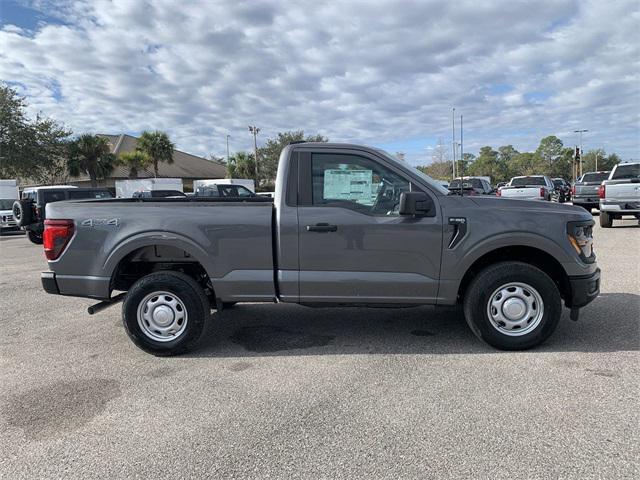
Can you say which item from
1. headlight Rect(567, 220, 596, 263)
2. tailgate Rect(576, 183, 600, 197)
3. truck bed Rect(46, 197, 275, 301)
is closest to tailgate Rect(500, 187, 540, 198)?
tailgate Rect(576, 183, 600, 197)

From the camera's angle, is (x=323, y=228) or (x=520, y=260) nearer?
(x=323, y=228)

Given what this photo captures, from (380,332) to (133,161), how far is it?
43482 mm

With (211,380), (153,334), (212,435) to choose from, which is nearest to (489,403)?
(212,435)

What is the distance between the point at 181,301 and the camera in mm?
4457

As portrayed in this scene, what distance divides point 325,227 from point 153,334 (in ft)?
6.49

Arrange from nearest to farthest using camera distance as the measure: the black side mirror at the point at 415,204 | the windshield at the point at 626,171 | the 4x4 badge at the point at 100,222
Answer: the black side mirror at the point at 415,204 < the 4x4 badge at the point at 100,222 < the windshield at the point at 626,171

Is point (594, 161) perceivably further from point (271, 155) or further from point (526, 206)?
point (526, 206)

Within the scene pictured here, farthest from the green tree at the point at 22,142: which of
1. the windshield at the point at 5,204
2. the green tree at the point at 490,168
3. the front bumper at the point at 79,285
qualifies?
the green tree at the point at 490,168

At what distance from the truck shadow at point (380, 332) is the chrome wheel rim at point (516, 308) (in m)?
0.27

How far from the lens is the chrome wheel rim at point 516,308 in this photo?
4285mm

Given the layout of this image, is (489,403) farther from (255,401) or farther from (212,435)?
(212,435)

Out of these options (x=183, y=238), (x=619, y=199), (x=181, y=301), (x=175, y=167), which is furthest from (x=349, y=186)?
(x=175, y=167)

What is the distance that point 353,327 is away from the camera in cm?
525

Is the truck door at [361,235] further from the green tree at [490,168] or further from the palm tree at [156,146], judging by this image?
the green tree at [490,168]
